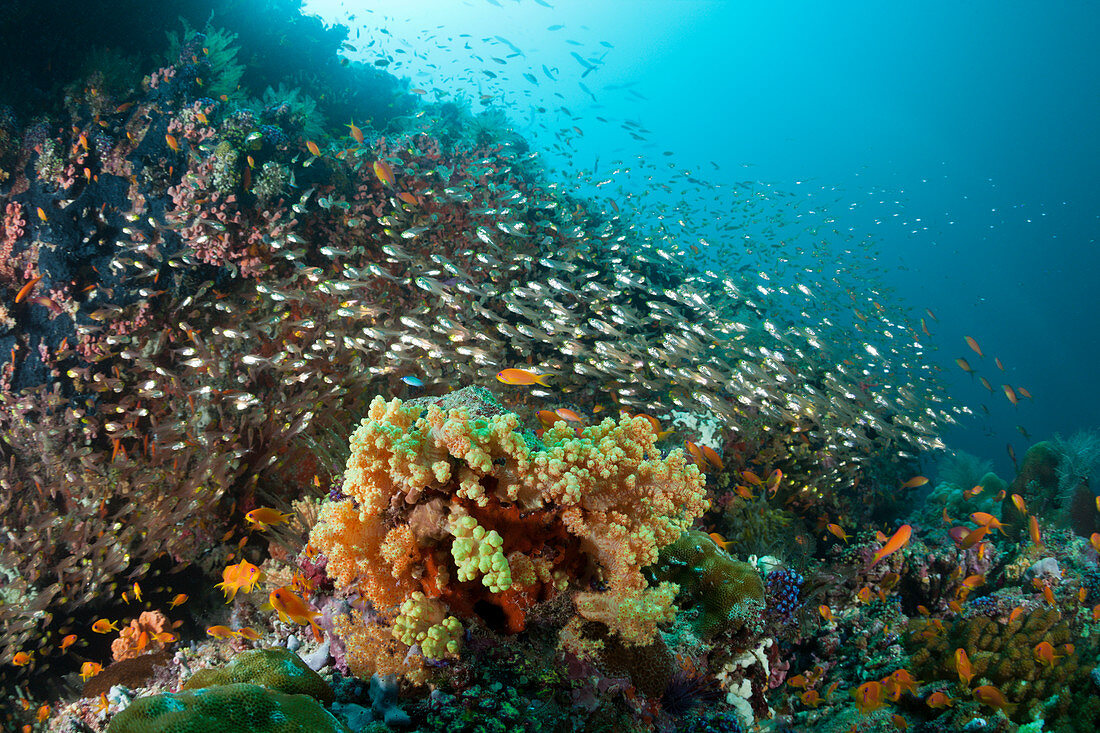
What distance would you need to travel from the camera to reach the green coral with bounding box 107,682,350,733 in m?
1.57

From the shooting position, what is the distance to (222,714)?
5.40 ft

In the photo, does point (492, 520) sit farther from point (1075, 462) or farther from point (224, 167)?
point (1075, 462)

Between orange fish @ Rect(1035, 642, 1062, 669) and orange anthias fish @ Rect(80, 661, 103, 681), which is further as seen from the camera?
orange anthias fish @ Rect(80, 661, 103, 681)

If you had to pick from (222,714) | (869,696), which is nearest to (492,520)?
(222,714)

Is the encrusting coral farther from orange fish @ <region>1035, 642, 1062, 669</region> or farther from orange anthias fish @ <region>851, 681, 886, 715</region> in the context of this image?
orange fish @ <region>1035, 642, 1062, 669</region>

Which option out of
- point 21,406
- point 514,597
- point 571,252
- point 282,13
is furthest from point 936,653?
point 282,13

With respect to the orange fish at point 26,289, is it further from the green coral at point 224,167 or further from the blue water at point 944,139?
the blue water at point 944,139

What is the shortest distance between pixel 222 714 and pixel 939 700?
5.21 metres

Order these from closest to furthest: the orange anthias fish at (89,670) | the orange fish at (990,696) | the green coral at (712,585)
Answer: the green coral at (712,585)
the orange fish at (990,696)
the orange anthias fish at (89,670)

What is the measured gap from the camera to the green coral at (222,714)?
157 cm

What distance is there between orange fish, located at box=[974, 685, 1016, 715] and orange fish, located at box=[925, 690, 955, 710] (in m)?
0.21

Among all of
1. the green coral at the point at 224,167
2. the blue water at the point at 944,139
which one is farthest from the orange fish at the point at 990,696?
the blue water at the point at 944,139

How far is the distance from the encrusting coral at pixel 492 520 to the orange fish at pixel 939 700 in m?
3.07

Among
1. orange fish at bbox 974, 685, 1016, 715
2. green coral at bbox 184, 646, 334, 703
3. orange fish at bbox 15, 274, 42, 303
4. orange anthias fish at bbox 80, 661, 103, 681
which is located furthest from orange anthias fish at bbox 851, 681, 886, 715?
orange fish at bbox 15, 274, 42, 303
